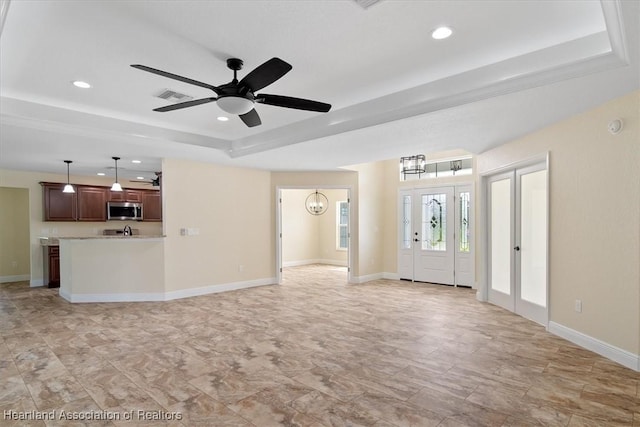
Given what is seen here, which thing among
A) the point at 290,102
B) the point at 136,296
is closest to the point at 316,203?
the point at 136,296

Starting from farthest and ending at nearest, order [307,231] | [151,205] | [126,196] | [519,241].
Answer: [307,231], [151,205], [126,196], [519,241]

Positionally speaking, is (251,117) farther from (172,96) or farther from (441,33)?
(441,33)

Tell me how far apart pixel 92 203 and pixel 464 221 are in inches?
336

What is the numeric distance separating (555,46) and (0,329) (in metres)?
6.85

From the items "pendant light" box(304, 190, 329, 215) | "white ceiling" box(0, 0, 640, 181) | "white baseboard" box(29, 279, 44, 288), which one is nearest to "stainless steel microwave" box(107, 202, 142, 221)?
"white baseboard" box(29, 279, 44, 288)

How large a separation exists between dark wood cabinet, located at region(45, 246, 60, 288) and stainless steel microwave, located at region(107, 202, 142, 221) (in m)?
1.44

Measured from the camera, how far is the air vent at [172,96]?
3698mm

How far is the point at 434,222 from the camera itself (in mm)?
7703

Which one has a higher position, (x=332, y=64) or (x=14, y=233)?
(x=332, y=64)

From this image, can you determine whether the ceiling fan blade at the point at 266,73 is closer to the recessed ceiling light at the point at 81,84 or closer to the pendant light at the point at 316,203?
the recessed ceiling light at the point at 81,84

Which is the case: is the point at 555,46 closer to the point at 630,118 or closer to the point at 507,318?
the point at 630,118

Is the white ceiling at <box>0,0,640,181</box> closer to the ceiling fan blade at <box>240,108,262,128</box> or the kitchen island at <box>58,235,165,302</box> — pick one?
the ceiling fan blade at <box>240,108,262,128</box>

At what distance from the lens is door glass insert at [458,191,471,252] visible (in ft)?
23.7

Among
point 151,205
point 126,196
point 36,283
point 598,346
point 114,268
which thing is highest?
point 126,196
